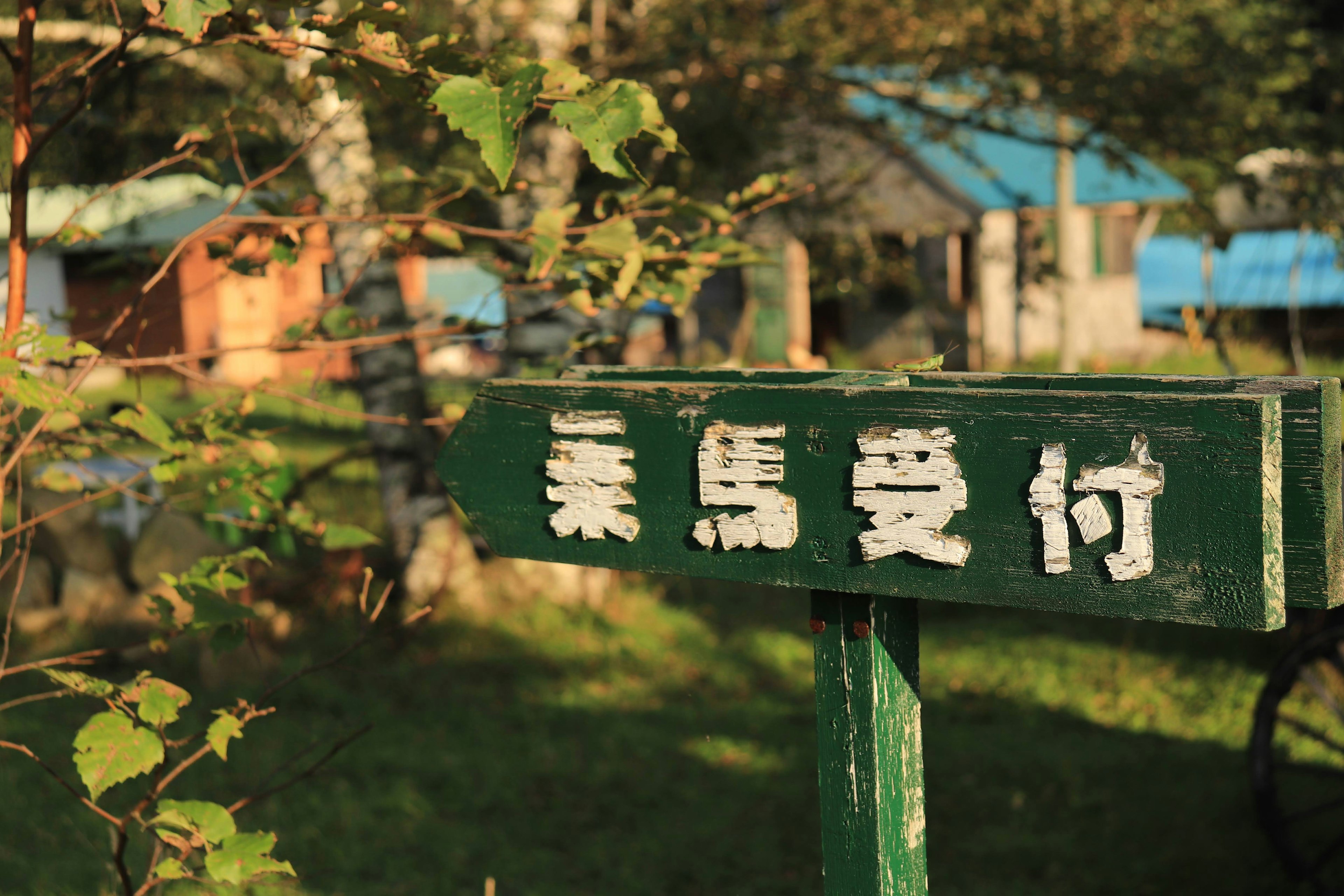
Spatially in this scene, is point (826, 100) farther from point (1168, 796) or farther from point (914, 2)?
point (1168, 796)

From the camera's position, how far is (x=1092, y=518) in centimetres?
168

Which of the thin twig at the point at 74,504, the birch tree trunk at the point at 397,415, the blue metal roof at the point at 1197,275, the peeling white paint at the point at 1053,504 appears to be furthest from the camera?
the blue metal roof at the point at 1197,275

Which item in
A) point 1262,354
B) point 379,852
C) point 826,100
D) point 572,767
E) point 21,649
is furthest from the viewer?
point 1262,354

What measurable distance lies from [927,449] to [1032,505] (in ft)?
0.54

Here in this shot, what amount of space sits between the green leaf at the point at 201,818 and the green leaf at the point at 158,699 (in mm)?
140

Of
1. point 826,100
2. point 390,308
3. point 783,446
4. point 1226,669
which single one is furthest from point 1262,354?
point 783,446

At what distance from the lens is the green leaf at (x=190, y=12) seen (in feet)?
6.50

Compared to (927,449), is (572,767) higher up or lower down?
lower down

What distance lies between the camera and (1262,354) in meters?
15.2

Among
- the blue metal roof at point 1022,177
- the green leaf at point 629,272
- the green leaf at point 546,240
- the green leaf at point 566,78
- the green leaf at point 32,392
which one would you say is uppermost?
the blue metal roof at point 1022,177

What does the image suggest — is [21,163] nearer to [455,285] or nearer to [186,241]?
[186,241]

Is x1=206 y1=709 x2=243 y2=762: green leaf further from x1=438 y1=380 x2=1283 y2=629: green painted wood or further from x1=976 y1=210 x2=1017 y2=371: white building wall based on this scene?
x1=976 y1=210 x2=1017 y2=371: white building wall

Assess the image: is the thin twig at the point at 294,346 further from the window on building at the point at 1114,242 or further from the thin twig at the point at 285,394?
the window on building at the point at 1114,242

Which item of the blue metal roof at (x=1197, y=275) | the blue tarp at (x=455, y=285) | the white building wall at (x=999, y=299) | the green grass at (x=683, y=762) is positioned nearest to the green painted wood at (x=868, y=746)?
the green grass at (x=683, y=762)
